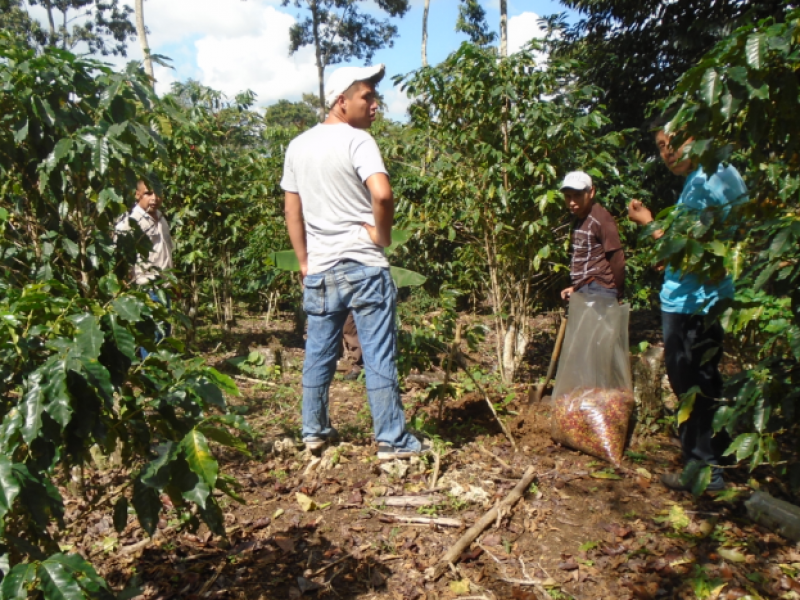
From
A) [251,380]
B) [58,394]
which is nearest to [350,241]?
[58,394]

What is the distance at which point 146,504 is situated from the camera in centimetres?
163

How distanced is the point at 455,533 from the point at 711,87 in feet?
6.65

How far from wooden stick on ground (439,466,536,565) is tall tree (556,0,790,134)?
5808mm

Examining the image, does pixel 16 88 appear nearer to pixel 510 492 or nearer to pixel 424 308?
pixel 510 492

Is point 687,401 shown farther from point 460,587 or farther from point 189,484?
point 189,484

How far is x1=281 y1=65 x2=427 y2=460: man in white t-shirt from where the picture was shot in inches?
124

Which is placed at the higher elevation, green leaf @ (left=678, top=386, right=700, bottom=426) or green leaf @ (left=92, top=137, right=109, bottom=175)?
green leaf @ (left=92, top=137, right=109, bottom=175)

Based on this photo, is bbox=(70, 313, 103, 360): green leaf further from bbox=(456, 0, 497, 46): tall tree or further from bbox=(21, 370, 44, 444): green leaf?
bbox=(456, 0, 497, 46): tall tree

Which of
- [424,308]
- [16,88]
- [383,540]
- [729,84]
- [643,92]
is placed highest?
[643,92]

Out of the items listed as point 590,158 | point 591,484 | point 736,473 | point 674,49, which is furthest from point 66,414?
point 674,49

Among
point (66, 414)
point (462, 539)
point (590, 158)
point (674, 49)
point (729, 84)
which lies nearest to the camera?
point (66, 414)

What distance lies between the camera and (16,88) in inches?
94.8

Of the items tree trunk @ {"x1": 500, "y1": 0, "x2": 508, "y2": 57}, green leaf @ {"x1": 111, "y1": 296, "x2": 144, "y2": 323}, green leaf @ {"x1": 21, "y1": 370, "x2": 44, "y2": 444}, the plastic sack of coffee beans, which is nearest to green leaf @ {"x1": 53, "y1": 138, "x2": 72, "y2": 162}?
green leaf @ {"x1": 111, "y1": 296, "x2": 144, "y2": 323}

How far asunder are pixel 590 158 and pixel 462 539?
305 cm
